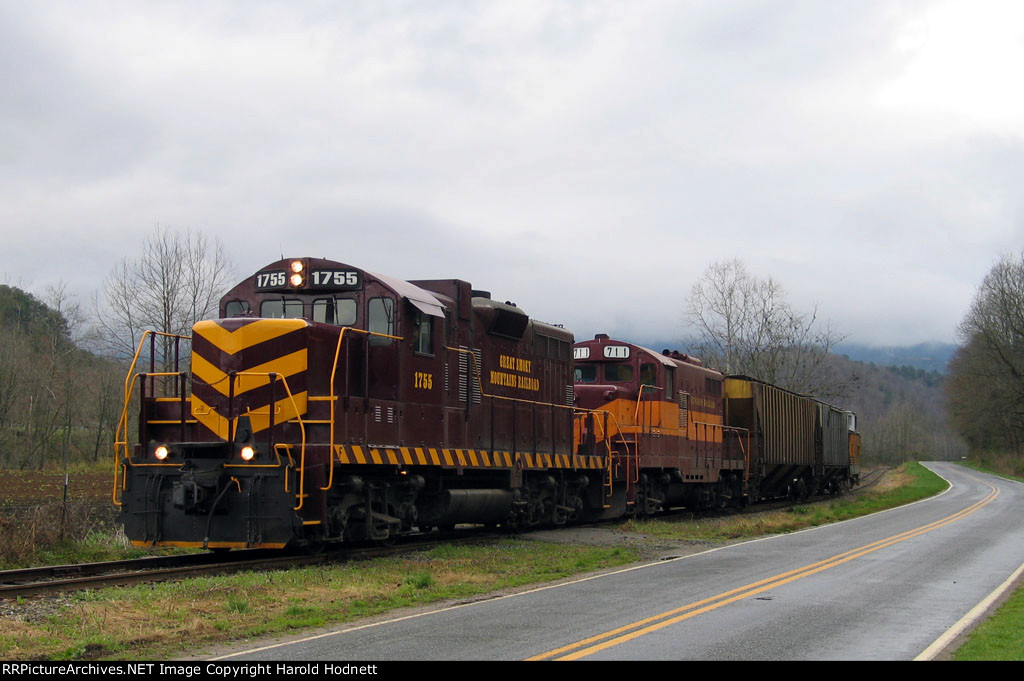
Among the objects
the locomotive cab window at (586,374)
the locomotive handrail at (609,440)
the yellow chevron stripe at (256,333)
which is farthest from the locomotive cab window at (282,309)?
the locomotive cab window at (586,374)

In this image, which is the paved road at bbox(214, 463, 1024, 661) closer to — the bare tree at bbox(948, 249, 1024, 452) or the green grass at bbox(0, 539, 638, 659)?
the green grass at bbox(0, 539, 638, 659)

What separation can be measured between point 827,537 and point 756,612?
10.3 metres

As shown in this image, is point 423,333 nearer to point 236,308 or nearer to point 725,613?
point 236,308

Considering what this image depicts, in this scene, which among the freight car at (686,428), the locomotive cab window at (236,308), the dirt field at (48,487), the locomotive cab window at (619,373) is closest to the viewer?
the locomotive cab window at (236,308)

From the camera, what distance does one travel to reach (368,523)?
15234 mm

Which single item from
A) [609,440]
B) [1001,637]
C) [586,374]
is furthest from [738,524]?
[1001,637]

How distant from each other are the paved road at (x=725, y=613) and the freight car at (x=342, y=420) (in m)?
3.68

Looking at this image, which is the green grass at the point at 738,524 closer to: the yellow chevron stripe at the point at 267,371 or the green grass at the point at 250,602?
the green grass at the point at 250,602

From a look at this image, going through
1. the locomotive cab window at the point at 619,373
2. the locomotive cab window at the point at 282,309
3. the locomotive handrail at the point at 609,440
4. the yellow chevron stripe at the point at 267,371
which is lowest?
the locomotive handrail at the point at 609,440

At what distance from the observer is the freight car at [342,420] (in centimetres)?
1373

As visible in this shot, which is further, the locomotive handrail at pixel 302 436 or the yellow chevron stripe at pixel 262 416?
the yellow chevron stripe at pixel 262 416

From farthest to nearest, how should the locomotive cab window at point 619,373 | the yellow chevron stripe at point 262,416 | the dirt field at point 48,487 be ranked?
the locomotive cab window at point 619,373 < the dirt field at point 48,487 < the yellow chevron stripe at point 262,416
